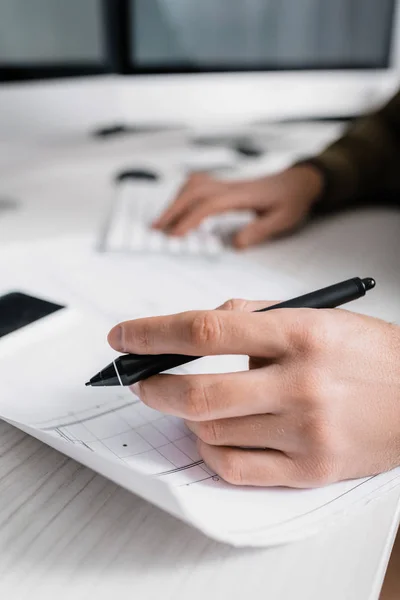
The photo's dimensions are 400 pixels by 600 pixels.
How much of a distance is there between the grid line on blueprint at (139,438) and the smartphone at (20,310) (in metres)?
0.12

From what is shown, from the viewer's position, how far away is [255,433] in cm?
29

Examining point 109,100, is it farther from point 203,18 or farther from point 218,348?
point 218,348

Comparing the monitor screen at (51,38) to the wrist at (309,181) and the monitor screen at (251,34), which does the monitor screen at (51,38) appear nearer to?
the monitor screen at (251,34)

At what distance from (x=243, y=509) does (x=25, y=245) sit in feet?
1.37

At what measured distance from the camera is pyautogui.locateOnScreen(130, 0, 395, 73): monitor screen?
0.97 metres

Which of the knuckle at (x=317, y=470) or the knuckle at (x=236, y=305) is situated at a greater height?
the knuckle at (x=236, y=305)

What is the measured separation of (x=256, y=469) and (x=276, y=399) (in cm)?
4

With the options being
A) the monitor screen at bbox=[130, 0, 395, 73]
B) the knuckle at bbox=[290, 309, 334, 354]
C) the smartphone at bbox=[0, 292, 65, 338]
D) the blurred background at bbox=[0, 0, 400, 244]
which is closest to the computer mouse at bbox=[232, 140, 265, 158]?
the blurred background at bbox=[0, 0, 400, 244]

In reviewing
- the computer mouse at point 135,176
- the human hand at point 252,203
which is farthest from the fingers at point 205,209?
the computer mouse at point 135,176

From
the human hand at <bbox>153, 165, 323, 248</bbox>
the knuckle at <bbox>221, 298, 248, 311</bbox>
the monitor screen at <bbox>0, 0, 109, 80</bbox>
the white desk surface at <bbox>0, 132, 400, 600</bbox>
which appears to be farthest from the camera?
the monitor screen at <bbox>0, 0, 109, 80</bbox>

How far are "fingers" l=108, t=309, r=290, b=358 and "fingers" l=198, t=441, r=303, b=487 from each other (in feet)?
0.17

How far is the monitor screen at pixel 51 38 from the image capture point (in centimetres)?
74

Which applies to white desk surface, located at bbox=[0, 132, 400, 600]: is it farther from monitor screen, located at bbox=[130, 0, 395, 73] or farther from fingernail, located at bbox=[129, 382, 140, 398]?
monitor screen, located at bbox=[130, 0, 395, 73]

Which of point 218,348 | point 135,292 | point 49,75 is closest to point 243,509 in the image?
point 218,348
